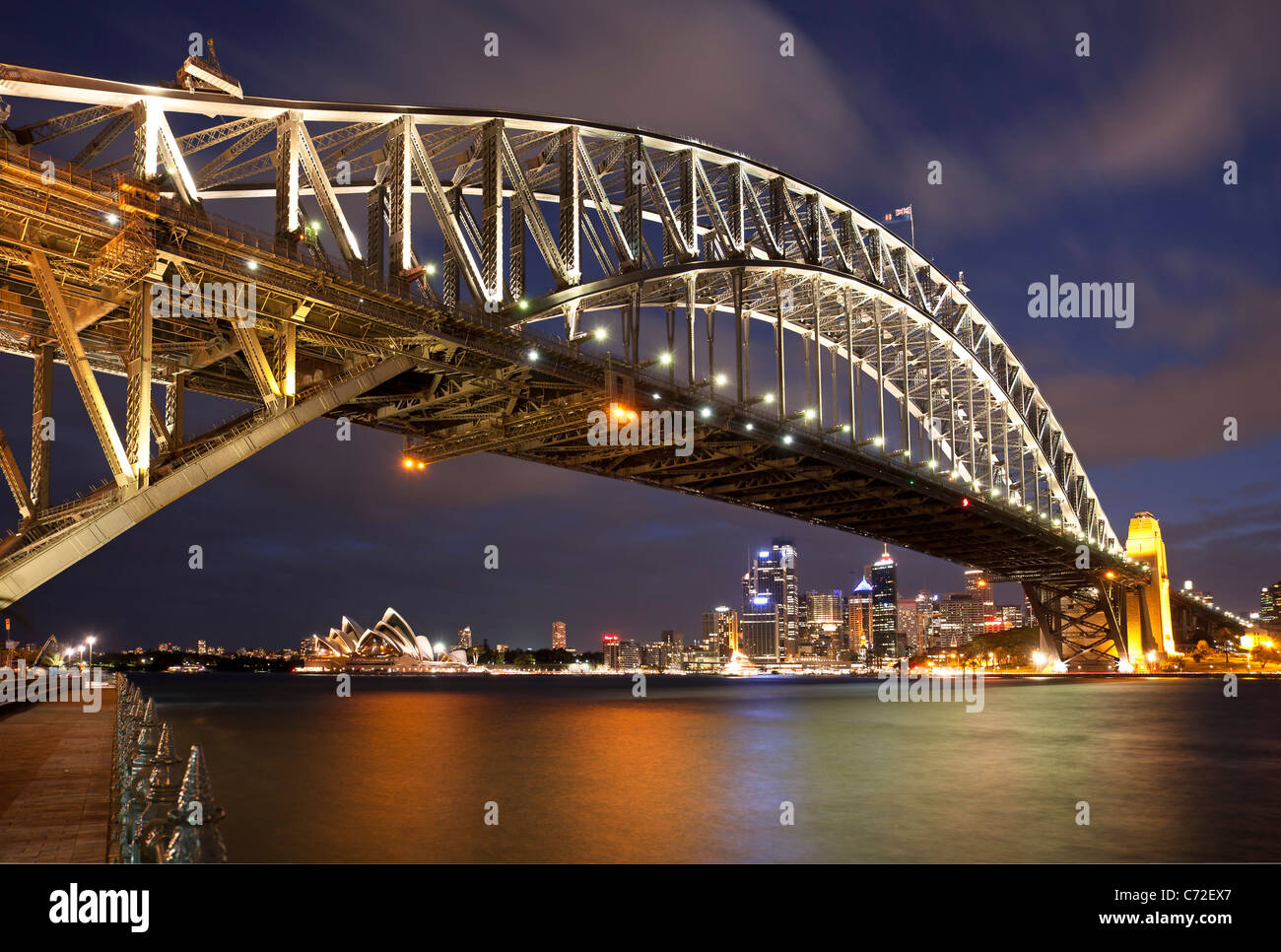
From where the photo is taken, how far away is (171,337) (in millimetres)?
25188

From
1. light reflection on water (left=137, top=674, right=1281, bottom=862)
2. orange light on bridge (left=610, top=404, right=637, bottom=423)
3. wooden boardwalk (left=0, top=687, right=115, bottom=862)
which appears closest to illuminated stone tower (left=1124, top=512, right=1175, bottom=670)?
light reflection on water (left=137, top=674, right=1281, bottom=862)

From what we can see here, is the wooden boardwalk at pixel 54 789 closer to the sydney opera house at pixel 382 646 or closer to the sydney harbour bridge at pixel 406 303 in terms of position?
the sydney harbour bridge at pixel 406 303

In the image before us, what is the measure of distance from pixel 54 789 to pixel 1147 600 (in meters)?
103

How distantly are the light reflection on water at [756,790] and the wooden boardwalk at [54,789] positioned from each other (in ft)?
8.77

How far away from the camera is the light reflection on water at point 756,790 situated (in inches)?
608

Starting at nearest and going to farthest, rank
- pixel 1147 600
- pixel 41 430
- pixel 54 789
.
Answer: pixel 54 789
pixel 41 430
pixel 1147 600

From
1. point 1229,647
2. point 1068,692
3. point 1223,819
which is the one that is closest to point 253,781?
point 1223,819

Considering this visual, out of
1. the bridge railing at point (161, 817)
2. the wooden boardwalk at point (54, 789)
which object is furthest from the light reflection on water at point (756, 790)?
the bridge railing at point (161, 817)

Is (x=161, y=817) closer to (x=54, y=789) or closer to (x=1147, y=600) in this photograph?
(x=54, y=789)

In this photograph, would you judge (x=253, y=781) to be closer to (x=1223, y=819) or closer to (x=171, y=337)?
(x=171, y=337)

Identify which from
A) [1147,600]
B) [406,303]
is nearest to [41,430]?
[406,303]

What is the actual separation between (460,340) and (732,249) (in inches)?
713

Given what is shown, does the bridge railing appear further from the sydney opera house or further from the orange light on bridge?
the sydney opera house

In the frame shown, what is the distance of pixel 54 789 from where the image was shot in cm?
1278
